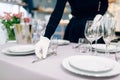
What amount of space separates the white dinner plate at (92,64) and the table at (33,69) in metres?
0.03

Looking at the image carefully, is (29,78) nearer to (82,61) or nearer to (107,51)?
(82,61)

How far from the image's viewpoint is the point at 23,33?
1.14 m

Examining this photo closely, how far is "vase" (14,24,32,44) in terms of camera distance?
44.7 inches

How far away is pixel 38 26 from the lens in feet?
3.90

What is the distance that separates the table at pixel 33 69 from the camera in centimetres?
63

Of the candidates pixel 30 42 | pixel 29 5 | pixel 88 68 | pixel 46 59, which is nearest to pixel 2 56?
pixel 46 59

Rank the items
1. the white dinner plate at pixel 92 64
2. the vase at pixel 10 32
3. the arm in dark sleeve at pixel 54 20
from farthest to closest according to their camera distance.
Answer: the vase at pixel 10 32 < the arm in dark sleeve at pixel 54 20 < the white dinner plate at pixel 92 64

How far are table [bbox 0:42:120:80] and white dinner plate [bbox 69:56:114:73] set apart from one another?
0.03m

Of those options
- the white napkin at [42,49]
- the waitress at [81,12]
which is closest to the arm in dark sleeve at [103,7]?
the waitress at [81,12]

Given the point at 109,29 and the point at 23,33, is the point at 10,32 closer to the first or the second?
the point at 23,33

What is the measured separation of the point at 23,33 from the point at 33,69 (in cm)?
49

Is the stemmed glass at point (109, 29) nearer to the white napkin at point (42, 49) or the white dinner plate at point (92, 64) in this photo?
the white dinner plate at point (92, 64)

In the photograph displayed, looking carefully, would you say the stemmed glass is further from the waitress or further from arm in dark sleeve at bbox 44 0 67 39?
the waitress

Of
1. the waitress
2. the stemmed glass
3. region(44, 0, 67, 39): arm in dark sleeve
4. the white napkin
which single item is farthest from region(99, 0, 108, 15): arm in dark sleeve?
the white napkin
